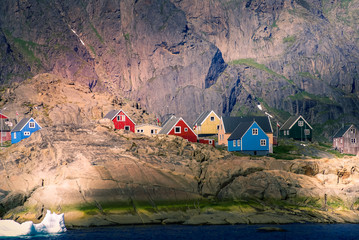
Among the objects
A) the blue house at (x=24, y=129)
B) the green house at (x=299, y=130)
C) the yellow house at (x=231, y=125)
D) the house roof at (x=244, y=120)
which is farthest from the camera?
the green house at (x=299, y=130)

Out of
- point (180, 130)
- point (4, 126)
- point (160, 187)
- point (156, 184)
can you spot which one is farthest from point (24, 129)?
point (160, 187)

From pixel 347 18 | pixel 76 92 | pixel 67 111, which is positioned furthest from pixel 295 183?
pixel 347 18

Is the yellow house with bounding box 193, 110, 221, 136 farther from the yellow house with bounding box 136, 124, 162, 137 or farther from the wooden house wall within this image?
the wooden house wall

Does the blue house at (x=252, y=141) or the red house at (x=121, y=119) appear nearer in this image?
the blue house at (x=252, y=141)

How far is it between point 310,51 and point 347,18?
3154 centimetres

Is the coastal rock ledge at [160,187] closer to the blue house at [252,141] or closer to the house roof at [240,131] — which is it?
the blue house at [252,141]

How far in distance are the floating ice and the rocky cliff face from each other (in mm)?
A: 91301

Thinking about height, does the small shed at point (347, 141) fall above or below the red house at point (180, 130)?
below

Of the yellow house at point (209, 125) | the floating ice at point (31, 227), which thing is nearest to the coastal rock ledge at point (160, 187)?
the floating ice at point (31, 227)

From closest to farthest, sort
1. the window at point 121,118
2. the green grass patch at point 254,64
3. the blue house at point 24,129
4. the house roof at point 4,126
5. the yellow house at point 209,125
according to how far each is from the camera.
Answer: the blue house at point 24,129
the window at point 121,118
the house roof at point 4,126
the yellow house at point 209,125
the green grass patch at point 254,64

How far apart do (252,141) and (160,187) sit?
108 ft

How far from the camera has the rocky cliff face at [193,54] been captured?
153 m

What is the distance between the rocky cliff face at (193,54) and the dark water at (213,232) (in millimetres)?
89396

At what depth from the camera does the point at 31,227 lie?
54625 millimetres
